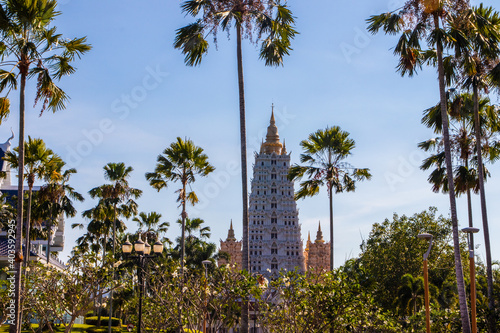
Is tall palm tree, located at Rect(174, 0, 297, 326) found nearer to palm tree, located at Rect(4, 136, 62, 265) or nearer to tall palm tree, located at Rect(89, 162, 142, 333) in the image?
palm tree, located at Rect(4, 136, 62, 265)

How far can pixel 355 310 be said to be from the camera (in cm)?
2105

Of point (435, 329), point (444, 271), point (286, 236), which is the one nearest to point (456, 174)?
point (435, 329)

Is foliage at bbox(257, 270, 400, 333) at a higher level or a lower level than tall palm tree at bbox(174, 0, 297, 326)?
lower

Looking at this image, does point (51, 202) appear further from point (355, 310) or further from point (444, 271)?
point (444, 271)

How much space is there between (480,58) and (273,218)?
280 ft

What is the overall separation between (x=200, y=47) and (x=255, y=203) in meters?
86.9

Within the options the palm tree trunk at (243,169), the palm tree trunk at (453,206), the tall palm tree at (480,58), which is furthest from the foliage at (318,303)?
the tall palm tree at (480,58)

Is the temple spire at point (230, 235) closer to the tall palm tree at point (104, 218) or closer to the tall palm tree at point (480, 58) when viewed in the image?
the tall palm tree at point (104, 218)

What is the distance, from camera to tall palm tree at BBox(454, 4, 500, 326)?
68.0ft

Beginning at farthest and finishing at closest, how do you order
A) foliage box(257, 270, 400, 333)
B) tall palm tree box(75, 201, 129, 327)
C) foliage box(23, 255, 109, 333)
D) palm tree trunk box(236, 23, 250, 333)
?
1. tall palm tree box(75, 201, 129, 327)
2. foliage box(23, 255, 109, 333)
3. foliage box(257, 270, 400, 333)
4. palm tree trunk box(236, 23, 250, 333)

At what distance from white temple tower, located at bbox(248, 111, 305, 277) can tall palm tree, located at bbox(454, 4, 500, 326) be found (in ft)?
268

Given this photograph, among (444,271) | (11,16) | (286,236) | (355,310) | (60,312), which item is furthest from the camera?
(286,236)

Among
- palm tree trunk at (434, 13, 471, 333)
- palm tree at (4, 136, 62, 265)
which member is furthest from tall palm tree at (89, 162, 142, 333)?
palm tree trunk at (434, 13, 471, 333)

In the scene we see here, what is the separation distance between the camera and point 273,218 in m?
108
